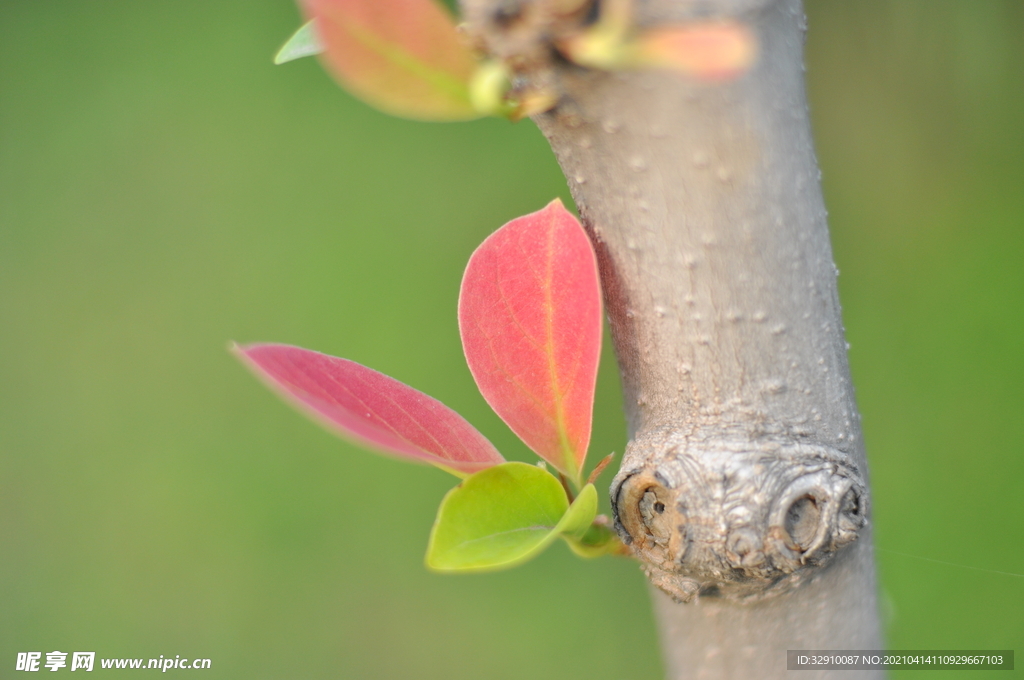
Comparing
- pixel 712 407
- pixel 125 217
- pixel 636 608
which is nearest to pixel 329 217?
pixel 125 217

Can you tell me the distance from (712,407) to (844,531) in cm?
5

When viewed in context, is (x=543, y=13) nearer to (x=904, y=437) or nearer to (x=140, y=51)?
(x=904, y=437)

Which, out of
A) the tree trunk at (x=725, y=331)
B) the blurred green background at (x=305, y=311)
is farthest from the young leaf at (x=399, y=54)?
the blurred green background at (x=305, y=311)

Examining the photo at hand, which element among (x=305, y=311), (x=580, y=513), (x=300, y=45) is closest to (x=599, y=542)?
(x=580, y=513)

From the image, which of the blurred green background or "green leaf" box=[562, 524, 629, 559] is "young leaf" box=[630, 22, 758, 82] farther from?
the blurred green background

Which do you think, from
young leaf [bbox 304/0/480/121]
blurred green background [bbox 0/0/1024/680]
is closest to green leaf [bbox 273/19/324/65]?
young leaf [bbox 304/0/480/121]

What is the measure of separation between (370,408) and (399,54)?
0.07 meters

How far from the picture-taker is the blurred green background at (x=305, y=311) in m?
0.64

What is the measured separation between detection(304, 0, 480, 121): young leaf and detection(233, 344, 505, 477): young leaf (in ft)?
0.17

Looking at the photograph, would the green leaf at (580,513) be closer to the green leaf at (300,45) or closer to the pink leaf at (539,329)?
the pink leaf at (539,329)

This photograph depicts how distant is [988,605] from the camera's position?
585 mm

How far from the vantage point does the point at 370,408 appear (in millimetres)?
161

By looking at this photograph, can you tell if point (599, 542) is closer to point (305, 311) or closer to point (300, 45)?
point (300, 45)

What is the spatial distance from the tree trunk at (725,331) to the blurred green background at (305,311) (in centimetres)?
45
